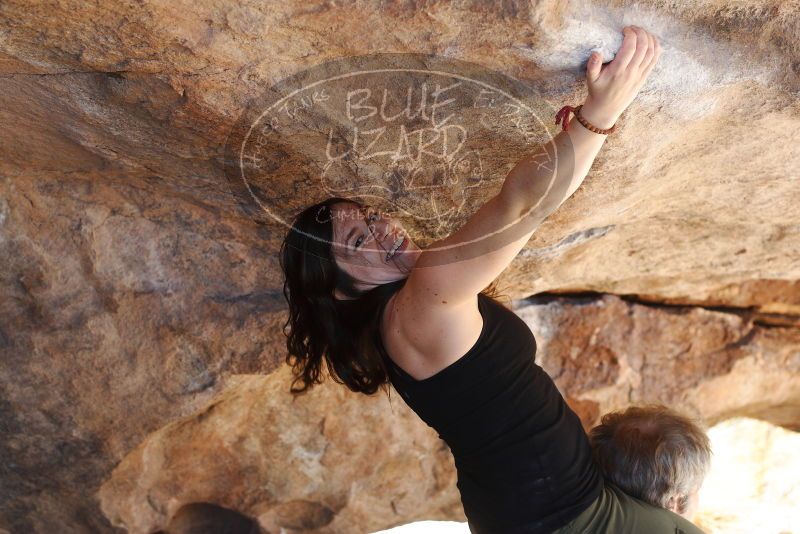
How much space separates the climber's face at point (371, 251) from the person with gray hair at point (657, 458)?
1.64ft

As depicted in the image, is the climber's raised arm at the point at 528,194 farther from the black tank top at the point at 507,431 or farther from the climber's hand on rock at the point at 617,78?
the black tank top at the point at 507,431

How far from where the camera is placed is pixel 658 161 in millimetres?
1437

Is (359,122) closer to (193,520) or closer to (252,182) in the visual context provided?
(252,182)

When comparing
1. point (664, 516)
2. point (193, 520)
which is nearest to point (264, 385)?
point (193, 520)

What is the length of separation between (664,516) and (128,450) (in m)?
1.19

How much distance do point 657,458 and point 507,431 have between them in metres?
0.29

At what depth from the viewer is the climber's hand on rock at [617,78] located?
105 centimetres

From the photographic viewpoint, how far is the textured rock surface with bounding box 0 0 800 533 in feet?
3.52

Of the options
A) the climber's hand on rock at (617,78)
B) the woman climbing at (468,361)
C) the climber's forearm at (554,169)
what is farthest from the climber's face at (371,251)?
the climber's hand on rock at (617,78)

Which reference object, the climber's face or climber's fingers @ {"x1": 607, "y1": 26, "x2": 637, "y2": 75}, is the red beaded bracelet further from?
the climber's face

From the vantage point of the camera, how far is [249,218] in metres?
1.62

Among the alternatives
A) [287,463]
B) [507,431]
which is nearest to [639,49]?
[507,431]

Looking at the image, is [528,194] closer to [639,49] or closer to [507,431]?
[639,49]

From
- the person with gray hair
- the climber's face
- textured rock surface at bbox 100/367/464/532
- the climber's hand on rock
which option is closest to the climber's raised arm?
the climber's hand on rock
